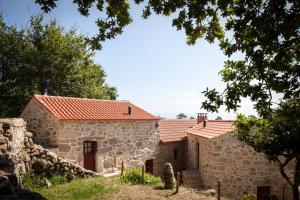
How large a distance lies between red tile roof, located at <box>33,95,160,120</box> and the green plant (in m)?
3.90

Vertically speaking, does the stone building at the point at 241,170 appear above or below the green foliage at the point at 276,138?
below

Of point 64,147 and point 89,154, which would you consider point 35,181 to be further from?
point 89,154

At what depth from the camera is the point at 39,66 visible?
25.8 meters

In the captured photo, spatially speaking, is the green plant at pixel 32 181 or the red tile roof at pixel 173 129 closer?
the green plant at pixel 32 181

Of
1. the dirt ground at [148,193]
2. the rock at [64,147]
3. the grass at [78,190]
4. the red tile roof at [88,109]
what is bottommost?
the dirt ground at [148,193]

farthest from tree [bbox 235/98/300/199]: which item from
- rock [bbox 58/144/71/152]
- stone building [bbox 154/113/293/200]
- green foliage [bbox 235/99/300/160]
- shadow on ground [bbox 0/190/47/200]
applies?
shadow on ground [bbox 0/190/47/200]

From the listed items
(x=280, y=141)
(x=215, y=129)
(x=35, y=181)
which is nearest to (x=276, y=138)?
(x=280, y=141)

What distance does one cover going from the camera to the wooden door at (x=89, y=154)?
18.2m

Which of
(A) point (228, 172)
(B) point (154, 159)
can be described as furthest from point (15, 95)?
(A) point (228, 172)

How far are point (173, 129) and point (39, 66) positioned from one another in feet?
43.4

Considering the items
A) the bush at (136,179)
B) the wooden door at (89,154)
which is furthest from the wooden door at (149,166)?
the bush at (136,179)

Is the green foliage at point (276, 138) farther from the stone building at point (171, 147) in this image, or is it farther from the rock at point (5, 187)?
the stone building at point (171, 147)

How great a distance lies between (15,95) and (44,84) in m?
2.81

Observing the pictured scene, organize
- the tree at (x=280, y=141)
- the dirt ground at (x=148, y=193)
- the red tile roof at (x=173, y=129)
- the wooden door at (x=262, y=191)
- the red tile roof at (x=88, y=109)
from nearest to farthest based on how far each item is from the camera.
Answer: the dirt ground at (x=148, y=193)
the tree at (x=280, y=141)
the red tile roof at (x=88, y=109)
the wooden door at (x=262, y=191)
the red tile roof at (x=173, y=129)
